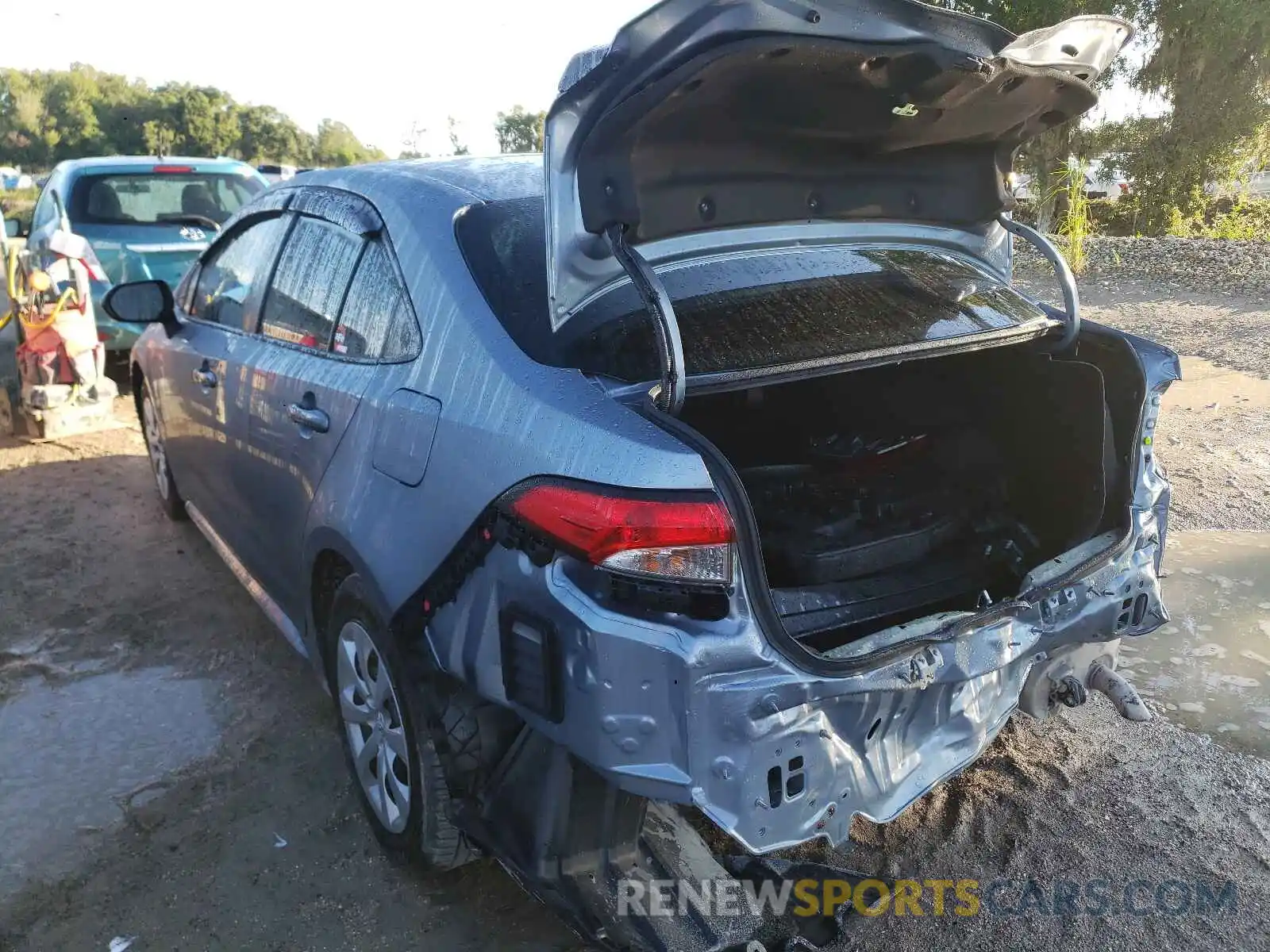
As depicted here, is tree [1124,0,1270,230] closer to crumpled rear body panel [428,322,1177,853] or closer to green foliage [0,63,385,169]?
crumpled rear body panel [428,322,1177,853]

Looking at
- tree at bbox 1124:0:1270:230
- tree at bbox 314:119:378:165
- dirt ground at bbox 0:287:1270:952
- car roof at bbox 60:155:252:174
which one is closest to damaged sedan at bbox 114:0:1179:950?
dirt ground at bbox 0:287:1270:952

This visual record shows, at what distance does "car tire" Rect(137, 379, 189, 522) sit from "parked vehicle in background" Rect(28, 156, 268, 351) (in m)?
2.58

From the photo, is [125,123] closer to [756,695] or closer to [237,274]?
[237,274]

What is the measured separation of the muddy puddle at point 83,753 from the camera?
110 inches

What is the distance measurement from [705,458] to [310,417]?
1.40 metres

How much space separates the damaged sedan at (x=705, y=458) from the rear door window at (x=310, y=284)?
19 mm

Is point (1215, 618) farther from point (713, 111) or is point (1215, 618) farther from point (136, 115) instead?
point (136, 115)

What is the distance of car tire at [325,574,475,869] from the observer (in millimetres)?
2355

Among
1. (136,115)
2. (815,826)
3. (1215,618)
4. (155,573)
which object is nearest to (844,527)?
(815,826)

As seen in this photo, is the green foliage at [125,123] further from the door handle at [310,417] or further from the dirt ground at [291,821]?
the door handle at [310,417]

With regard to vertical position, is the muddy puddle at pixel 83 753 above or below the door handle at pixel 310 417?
below

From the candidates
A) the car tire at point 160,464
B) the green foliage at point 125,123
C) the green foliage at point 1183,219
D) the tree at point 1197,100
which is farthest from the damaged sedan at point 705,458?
the green foliage at point 125,123

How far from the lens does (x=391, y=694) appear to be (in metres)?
2.48

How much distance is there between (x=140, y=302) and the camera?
4016 mm
